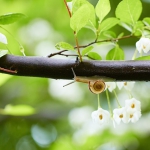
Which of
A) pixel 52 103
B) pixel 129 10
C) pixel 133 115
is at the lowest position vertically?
pixel 52 103

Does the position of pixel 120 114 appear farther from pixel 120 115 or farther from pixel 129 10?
pixel 129 10

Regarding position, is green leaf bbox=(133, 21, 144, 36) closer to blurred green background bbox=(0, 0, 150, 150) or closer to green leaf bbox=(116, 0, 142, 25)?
green leaf bbox=(116, 0, 142, 25)

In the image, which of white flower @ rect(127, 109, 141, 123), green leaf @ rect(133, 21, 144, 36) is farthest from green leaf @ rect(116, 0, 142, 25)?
white flower @ rect(127, 109, 141, 123)

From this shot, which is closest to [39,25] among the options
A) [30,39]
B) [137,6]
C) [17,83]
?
[30,39]

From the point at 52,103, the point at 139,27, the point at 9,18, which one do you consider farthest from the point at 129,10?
the point at 52,103

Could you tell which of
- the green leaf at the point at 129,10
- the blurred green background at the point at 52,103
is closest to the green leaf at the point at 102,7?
the green leaf at the point at 129,10
